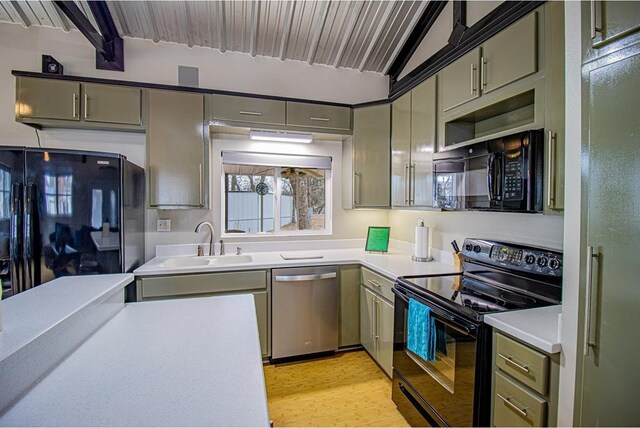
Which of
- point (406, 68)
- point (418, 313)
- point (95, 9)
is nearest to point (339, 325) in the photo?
point (418, 313)

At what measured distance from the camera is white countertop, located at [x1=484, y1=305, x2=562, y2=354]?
1122 mm

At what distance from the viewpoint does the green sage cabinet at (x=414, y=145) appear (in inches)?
90.5

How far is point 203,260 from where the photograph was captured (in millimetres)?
2691

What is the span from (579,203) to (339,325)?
6.92 ft

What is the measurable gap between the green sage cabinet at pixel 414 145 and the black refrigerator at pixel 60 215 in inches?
87.5

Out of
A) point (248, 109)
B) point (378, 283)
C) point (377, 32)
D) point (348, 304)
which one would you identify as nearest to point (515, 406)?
point (378, 283)

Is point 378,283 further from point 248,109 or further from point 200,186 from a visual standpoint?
point 248,109

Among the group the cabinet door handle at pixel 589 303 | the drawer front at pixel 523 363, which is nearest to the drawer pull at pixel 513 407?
the drawer front at pixel 523 363

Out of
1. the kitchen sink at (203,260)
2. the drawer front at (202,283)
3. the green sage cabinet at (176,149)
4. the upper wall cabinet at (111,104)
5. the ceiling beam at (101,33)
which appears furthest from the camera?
the kitchen sink at (203,260)

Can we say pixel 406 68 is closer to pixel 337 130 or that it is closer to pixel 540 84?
pixel 337 130

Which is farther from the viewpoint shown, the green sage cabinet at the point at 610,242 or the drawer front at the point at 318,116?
the drawer front at the point at 318,116

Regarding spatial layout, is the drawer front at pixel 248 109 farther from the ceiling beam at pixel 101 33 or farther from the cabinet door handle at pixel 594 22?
the cabinet door handle at pixel 594 22

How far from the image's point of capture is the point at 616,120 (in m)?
0.94

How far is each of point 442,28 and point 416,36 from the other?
1.03 ft
